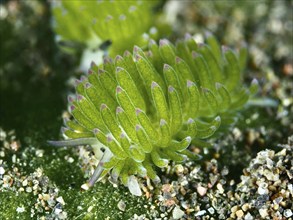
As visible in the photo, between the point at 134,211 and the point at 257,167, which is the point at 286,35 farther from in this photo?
the point at 134,211

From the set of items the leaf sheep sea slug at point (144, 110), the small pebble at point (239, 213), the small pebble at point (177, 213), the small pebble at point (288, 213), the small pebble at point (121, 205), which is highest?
the leaf sheep sea slug at point (144, 110)

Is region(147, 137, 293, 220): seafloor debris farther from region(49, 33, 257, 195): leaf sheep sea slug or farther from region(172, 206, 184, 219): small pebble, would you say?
region(49, 33, 257, 195): leaf sheep sea slug

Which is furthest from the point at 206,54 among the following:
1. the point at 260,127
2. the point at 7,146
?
the point at 7,146

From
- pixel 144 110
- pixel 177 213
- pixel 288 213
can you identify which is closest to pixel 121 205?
pixel 177 213

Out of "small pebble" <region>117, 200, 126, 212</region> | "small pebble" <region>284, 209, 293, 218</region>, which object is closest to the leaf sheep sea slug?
"small pebble" <region>117, 200, 126, 212</region>

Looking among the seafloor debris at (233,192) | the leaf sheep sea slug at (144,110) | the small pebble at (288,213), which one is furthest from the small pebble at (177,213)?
the small pebble at (288,213)

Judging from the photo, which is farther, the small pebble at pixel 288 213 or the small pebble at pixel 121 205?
the small pebble at pixel 121 205

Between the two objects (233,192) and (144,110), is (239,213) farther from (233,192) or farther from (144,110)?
(144,110)

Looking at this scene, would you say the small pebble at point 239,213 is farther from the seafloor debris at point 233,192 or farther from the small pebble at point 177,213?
the small pebble at point 177,213
